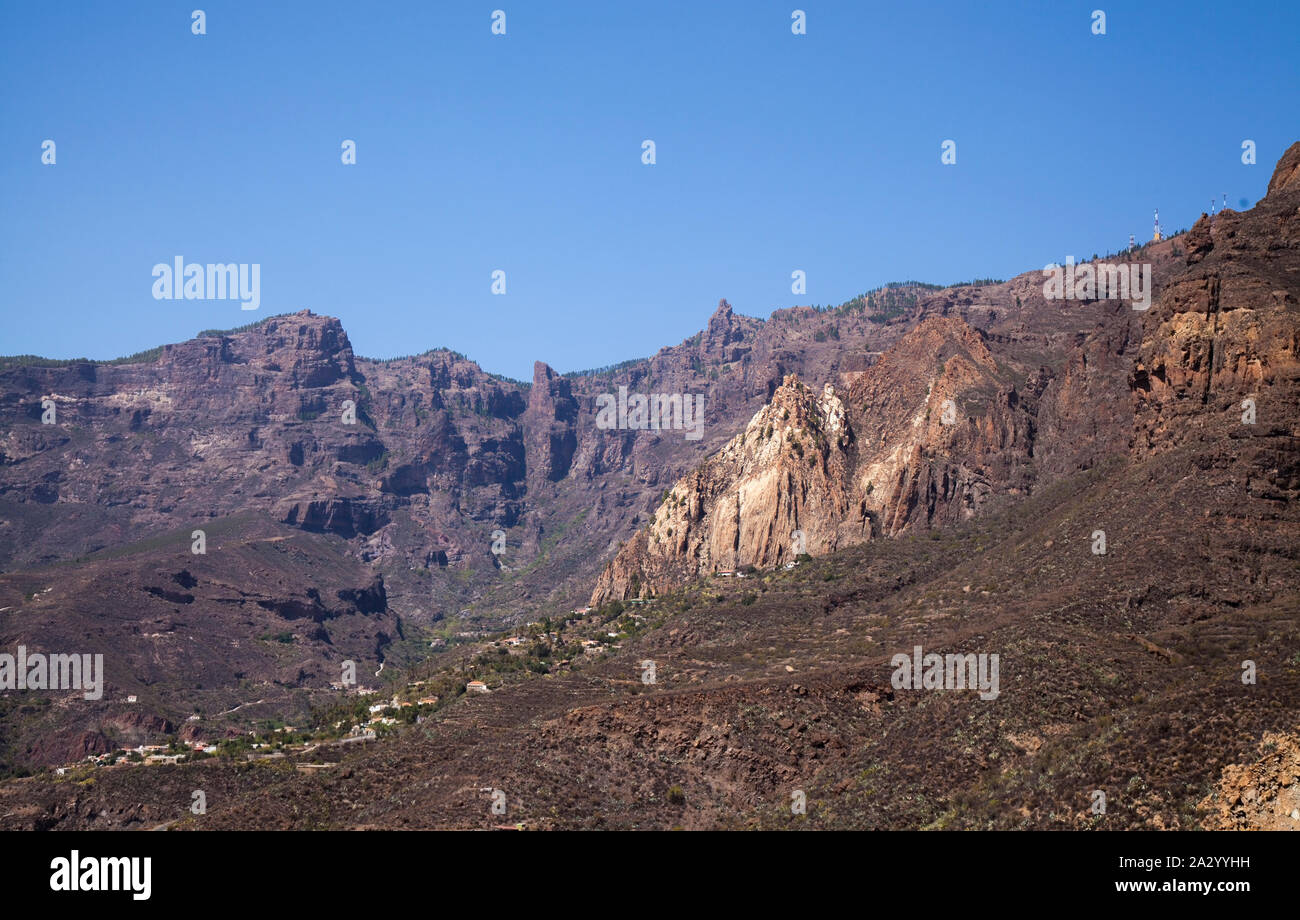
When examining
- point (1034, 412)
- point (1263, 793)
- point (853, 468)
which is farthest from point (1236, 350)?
point (853, 468)

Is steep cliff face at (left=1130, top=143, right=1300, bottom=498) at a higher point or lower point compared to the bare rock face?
higher

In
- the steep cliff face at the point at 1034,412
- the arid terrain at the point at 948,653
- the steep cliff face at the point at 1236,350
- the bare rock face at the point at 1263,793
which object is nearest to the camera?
the bare rock face at the point at 1263,793

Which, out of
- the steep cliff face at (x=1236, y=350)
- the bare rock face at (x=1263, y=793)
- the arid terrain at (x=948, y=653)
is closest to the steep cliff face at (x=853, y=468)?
the arid terrain at (x=948, y=653)

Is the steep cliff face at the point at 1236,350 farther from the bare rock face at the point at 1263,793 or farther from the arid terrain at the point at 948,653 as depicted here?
the bare rock face at the point at 1263,793

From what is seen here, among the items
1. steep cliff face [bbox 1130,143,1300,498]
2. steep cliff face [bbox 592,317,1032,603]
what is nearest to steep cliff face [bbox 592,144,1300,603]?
steep cliff face [bbox 1130,143,1300,498]

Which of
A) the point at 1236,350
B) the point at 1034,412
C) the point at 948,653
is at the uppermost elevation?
the point at 1236,350

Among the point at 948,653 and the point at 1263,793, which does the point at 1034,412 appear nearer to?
the point at 948,653

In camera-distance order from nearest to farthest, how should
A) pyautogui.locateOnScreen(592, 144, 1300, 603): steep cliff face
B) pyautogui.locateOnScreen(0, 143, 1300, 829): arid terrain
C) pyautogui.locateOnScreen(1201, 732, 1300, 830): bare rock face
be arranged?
pyautogui.locateOnScreen(1201, 732, 1300, 830): bare rock face < pyautogui.locateOnScreen(0, 143, 1300, 829): arid terrain < pyautogui.locateOnScreen(592, 144, 1300, 603): steep cliff face

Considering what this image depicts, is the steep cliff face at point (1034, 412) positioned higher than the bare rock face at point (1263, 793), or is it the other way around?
the steep cliff face at point (1034, 412)

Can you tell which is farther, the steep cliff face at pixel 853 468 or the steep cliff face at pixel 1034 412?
the steep cliff face at pixel 853 468

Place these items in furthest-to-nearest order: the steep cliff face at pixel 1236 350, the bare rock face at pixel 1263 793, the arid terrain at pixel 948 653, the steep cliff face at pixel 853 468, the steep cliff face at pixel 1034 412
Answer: the steep cliff face at pixel 853 468
the steep cliff face at pixel 1034 412
the steep cliff face at pixel 1236 350
the arid terrain at pixel 948 653
the bare rock face at pixel 1263 793

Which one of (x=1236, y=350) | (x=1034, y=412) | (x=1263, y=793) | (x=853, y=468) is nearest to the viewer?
(x=1263, y=793)

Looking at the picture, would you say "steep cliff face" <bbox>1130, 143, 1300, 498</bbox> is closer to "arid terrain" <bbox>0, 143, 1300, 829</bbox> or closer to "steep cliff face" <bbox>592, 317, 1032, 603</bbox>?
"arid terrain" <bbox>0, 143, 1300, 829</bbox>
